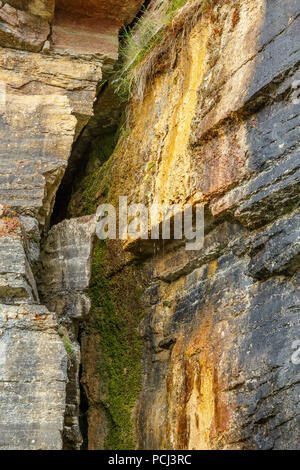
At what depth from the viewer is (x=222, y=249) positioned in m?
6.93

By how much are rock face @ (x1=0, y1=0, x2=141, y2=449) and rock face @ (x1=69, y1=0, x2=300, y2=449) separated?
0.96 m

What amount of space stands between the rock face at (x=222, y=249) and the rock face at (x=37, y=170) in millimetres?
962

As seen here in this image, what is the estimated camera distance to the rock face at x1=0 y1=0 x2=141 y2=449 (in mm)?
6258

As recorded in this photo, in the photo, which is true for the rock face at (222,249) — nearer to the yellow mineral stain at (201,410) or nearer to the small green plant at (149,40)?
the yellow mineral stain at (201,410)

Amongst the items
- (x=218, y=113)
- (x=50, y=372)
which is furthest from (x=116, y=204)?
A: (x=50, y=372)

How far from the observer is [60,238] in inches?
321

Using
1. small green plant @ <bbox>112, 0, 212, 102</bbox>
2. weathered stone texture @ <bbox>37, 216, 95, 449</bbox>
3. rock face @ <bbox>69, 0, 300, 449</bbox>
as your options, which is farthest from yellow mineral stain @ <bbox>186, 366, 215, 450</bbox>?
small green plant @ <bbox>112, 0, 212, 102</bbox>

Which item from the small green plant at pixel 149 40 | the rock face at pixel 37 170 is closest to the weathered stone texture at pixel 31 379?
the rock face at pixel 37 170

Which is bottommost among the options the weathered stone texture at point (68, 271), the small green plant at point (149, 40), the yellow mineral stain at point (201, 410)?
the yellow mineral stain at point (201, 410)

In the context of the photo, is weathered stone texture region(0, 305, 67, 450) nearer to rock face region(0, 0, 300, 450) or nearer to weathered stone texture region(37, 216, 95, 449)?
rock face region(0, 0, 300, 450)

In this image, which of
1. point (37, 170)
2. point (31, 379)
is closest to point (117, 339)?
point (31, 379)

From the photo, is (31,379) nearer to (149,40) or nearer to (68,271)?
(68,271)

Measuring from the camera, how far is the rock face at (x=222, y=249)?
5918 mm

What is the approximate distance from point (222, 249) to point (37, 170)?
256 cm
